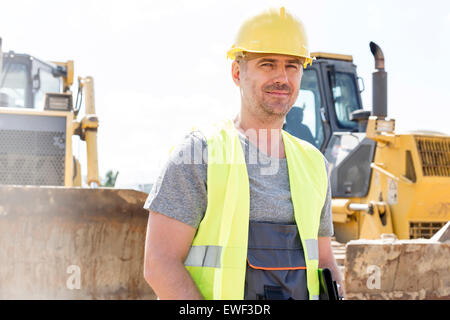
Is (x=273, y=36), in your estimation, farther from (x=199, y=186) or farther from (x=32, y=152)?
(x=32, y=152)

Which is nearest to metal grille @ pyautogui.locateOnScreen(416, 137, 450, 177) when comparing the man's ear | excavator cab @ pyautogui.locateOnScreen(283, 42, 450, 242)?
excavator cab @ pyautogui.locateOnScreen(283, 42, 450, 242)

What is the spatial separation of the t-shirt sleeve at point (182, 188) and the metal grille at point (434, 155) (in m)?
4.76

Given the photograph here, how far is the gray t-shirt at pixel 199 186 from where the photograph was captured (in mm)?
1861

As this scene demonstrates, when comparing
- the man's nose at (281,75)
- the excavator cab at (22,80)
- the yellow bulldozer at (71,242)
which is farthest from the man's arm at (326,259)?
the excavator cab at (22,80)

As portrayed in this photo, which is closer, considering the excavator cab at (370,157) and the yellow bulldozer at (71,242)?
the yellow bulldozer at (71,242)

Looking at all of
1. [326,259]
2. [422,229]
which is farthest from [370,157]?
[326,259]

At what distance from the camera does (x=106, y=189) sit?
3.19 m

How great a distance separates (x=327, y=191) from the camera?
2332 mm

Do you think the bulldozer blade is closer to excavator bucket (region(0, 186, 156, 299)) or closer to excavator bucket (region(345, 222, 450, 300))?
excavator bucket (region(345, 222, 450, 300))

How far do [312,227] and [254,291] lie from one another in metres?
0.34

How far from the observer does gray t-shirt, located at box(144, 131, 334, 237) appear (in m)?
1.86

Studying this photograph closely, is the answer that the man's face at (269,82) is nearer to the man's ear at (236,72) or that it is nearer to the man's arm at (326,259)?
the man's ear at (236,72)

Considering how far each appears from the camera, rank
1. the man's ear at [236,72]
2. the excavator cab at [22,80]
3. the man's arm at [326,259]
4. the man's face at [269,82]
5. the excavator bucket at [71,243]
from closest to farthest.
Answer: the man's face at [269,82]
the man's ear at [236,72]
the man's arm at [326,259]
the excavator bucket at [71,243]
the excavator cab at [22,80]
